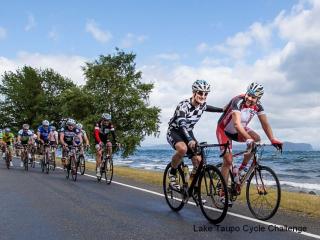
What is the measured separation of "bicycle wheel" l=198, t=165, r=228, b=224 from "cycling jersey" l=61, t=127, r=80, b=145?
10.2 meters

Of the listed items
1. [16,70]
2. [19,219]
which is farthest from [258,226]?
[16,70]

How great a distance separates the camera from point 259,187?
7609 millimetres

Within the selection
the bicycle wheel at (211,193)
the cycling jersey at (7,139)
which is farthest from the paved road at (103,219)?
the cycling jersey at (7,139)

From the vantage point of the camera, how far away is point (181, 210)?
8.59 meters

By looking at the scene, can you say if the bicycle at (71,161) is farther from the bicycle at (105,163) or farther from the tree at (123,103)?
the tree at (123,103)

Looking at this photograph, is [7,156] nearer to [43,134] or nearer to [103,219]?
[43,134]

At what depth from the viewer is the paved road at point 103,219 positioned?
6.43 m

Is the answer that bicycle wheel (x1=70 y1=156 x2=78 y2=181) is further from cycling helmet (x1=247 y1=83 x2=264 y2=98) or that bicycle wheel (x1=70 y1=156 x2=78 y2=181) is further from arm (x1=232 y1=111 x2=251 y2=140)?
cycling helmet (x1=247 y1=83 x2=264 y2=98)

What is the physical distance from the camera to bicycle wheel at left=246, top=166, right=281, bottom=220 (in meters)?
7.32

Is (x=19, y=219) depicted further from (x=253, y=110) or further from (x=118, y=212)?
(x=253, y=110)

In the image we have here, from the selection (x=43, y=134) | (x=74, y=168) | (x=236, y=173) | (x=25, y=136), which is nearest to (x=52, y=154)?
(x=43, y=134)

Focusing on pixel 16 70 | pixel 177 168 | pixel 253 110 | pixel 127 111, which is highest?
pixel 16 70

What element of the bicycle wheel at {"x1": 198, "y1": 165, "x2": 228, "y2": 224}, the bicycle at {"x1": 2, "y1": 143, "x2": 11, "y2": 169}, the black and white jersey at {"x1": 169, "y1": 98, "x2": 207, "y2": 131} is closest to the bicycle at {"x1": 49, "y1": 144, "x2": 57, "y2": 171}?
the bicycle at {"x1": 2, "y1": 143, "x2": 11, "y2": 169}

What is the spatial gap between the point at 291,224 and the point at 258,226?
26.7 inches
